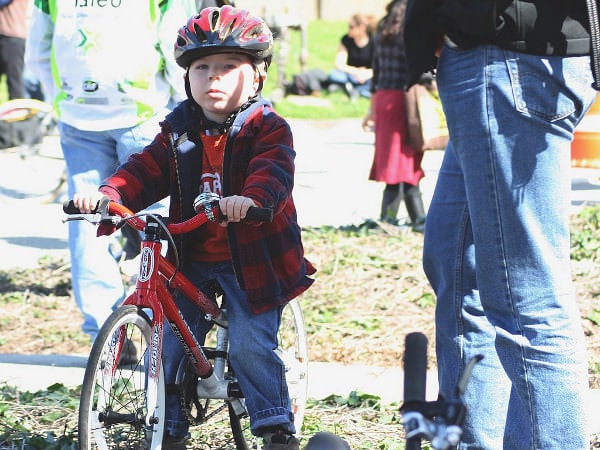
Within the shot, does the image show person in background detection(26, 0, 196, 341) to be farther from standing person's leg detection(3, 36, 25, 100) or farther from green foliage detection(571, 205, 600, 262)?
standing person's leg detection(3, 36, 25, 100)

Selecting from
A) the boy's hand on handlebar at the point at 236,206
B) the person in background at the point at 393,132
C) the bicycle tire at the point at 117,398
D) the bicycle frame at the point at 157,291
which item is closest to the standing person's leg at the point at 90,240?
the bicycle tire at the point at 117,398

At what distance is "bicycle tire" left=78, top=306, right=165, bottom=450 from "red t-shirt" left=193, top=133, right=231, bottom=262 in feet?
1.19

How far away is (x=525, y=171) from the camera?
9.61 feet

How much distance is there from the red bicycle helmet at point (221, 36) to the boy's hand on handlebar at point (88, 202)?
0.59 metres

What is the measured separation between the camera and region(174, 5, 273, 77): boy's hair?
3734 millimetres

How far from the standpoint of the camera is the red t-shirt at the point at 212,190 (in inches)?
149

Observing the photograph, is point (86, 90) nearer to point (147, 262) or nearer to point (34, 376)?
point (34, 376)

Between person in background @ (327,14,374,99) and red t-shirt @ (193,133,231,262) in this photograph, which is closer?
red t-shirt @ (193,133,231,262)

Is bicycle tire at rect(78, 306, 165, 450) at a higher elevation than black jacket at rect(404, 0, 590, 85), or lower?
lower

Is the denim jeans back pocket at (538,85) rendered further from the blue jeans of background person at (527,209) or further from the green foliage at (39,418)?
the green foliage at (39,418)

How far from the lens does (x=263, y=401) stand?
3760 mm

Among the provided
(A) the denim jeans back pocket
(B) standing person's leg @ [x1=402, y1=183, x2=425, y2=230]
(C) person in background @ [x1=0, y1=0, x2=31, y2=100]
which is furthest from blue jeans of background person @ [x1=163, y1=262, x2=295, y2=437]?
(C) person in background @ [x1=0, y1=0, x2=31, y2=100]

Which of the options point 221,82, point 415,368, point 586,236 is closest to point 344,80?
point 586,236

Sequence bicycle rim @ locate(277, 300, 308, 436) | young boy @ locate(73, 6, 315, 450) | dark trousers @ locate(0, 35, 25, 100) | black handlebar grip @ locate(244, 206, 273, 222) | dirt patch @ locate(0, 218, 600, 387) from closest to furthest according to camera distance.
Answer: black handlebar grip @ locate(244, 206, 273, 222) < young boy @ locate(73, 6, 315, 450) < bicycle rim @ locate(277, 300, 308, 436) < dirt patch @ locate(0, 218, 600, 387) < dark trousers @ locate(0, 35, 25, 100)
